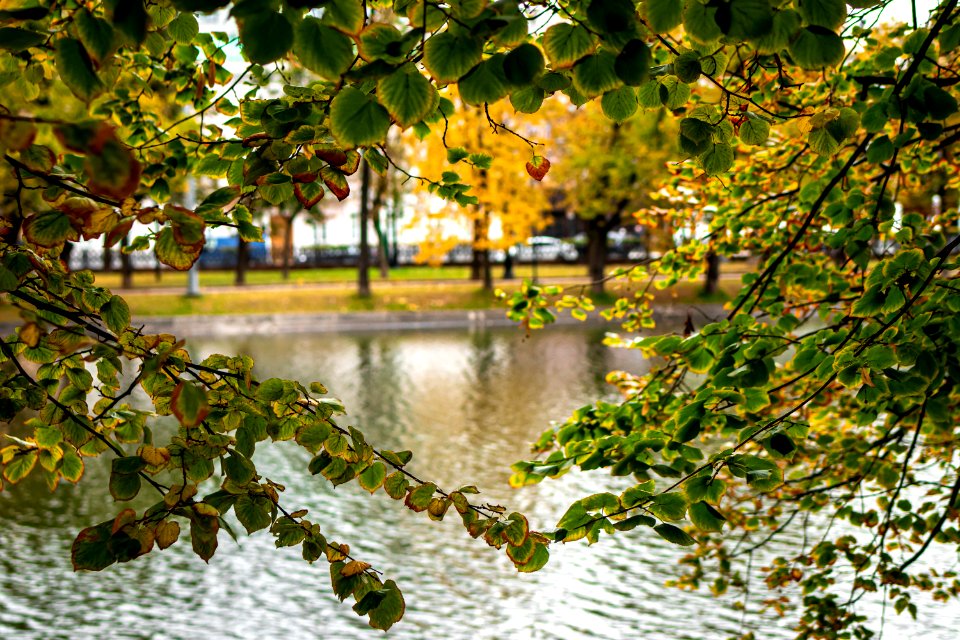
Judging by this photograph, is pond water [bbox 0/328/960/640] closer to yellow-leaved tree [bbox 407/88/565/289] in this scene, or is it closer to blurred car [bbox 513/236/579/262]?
yellow-leaved tree [bbox 407/88/565/289]

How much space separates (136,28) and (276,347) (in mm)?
22080

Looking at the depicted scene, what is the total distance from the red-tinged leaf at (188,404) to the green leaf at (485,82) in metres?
0.71

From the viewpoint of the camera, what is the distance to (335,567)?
2.46m

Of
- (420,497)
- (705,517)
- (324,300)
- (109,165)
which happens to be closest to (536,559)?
(420,497)

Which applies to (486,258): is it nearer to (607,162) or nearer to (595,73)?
(607,162)

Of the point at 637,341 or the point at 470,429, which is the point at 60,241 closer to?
the point at 637,341

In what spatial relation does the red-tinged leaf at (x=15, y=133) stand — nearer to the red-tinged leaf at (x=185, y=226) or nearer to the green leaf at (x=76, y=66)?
the green leaf at (x=76, y=66)

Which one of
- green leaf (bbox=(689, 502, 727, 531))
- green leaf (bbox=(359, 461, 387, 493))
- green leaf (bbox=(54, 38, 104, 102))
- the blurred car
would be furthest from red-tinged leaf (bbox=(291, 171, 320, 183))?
the blurred car

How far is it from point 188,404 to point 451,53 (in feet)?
2.53

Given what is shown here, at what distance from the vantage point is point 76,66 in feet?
5.01

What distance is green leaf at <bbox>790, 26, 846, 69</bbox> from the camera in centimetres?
176

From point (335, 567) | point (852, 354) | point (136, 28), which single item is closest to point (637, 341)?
point (852, 354)

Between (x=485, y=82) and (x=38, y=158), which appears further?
(x=38, y=158)

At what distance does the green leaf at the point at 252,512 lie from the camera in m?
2.36
